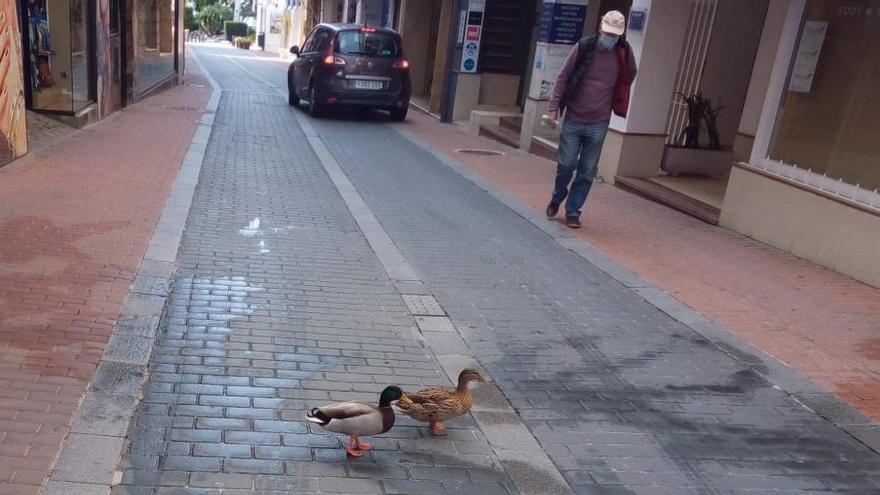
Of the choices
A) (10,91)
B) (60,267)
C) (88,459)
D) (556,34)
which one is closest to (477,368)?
(88,459)

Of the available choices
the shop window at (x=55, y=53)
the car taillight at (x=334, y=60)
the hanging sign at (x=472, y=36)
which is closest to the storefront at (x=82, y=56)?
the shop window at (x=55, y=53)

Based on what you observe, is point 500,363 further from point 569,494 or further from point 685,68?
point 685,68

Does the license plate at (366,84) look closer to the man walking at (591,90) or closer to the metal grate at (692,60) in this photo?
the metal grate at (692,60)

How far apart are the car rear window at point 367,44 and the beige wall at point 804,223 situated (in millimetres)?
8735

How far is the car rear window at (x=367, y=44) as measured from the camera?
1500 centimetres

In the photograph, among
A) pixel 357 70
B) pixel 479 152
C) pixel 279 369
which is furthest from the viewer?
pixel 357 70

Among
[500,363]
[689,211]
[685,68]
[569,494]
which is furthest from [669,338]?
[685,68]

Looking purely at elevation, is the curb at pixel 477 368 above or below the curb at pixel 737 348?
below

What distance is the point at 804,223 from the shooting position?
294 inches

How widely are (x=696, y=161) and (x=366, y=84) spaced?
7015 millimetres

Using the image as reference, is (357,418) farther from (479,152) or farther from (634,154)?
(479,152)

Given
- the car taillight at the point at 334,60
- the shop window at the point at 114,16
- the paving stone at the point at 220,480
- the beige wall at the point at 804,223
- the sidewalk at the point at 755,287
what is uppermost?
the shop window at the point at 114,16

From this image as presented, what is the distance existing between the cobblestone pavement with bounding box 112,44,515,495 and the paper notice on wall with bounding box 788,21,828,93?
5021 mm

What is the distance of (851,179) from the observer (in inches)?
287
